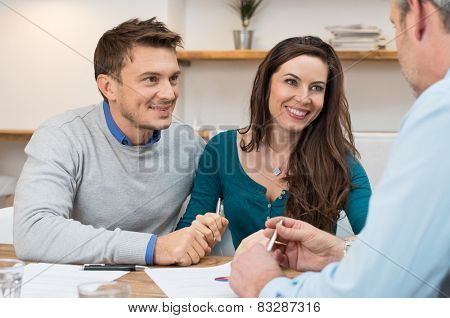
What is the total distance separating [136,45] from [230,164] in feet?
1.35

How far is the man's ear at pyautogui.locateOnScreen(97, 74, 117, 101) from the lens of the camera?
1.71 meters

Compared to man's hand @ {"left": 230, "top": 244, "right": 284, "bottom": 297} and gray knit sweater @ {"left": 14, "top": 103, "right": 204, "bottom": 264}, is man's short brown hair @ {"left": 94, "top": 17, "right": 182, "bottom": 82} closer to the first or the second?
gray knit sweater @ {"left": 14, "top": 103, "right": 204, "bottom": 264}

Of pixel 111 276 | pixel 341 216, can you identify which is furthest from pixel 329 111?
pixel 111 276

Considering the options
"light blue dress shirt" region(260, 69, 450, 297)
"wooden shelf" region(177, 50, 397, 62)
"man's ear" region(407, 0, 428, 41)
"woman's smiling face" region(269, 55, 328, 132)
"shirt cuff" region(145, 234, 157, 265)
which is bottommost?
"shirt cuff" region(145, 234, 157, 265)

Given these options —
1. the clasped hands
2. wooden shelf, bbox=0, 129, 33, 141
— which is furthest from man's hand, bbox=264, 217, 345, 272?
wooden shelf, bbox=0, 129, 33, 141

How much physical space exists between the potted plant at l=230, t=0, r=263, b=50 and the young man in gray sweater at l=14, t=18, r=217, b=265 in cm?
159

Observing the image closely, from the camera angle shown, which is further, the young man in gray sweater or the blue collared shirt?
the blue collared shirt

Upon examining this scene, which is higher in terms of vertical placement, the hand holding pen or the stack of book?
the stack of book

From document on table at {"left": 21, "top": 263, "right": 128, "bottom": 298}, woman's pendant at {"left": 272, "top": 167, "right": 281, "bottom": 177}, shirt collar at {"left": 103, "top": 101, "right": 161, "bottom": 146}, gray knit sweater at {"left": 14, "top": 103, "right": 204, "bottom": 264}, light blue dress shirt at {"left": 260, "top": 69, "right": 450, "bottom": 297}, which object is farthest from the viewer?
woman's pendant at {"left": 272, "top": 167, "right": 281, "bottom": 177}

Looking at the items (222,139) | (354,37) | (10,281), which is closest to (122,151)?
(222,139)

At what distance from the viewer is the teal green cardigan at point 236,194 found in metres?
1.60

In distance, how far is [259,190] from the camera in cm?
165

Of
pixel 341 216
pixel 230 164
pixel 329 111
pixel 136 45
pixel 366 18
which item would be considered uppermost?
pixel 366 18
